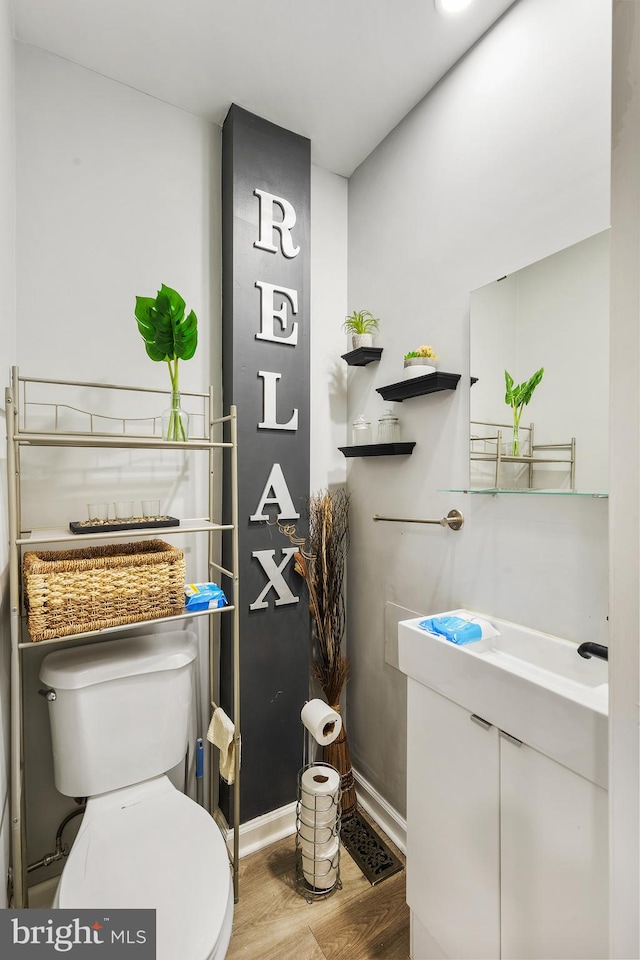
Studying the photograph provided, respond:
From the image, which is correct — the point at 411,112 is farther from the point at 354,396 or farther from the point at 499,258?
the point at 354,396

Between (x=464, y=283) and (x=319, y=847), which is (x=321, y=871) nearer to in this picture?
(x=319, y=847)

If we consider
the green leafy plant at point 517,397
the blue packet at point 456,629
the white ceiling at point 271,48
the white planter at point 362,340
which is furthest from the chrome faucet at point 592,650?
the white ceiling at point 271,48

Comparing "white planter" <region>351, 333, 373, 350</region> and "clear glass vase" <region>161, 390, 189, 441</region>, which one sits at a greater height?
"white planter" <region>351, 333, 373, 350</region>

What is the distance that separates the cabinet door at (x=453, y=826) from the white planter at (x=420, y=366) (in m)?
0.98

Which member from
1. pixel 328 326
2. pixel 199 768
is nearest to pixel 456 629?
pixel 199 768

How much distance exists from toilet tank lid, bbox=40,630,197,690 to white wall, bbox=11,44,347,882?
6.7 inches

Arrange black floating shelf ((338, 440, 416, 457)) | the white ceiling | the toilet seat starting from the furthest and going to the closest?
1. black floating shelf ((338, 440, 416, 457))
2. the white ceiling
3. the toilet seat

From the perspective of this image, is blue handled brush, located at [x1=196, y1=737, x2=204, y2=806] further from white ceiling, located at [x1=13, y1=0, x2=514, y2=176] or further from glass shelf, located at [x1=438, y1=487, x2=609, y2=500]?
white ceiling, located at [x1=13, y1=0, x2=514, y2=176]

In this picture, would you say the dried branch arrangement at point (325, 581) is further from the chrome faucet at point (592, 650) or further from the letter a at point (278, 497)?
the chrome faucet at point (592, 650)

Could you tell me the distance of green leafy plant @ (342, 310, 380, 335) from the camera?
1.85m

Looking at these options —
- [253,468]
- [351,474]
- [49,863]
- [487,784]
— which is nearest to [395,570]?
[351,474]

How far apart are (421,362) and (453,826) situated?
1.34m

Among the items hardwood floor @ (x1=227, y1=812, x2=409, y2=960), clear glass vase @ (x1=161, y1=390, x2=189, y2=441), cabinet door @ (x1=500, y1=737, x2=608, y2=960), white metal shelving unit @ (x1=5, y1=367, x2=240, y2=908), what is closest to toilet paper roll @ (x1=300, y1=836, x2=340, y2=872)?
hardwood floor @ (x1=227, y1=812, x2=409, y2=960)

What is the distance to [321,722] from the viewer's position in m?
1.56
